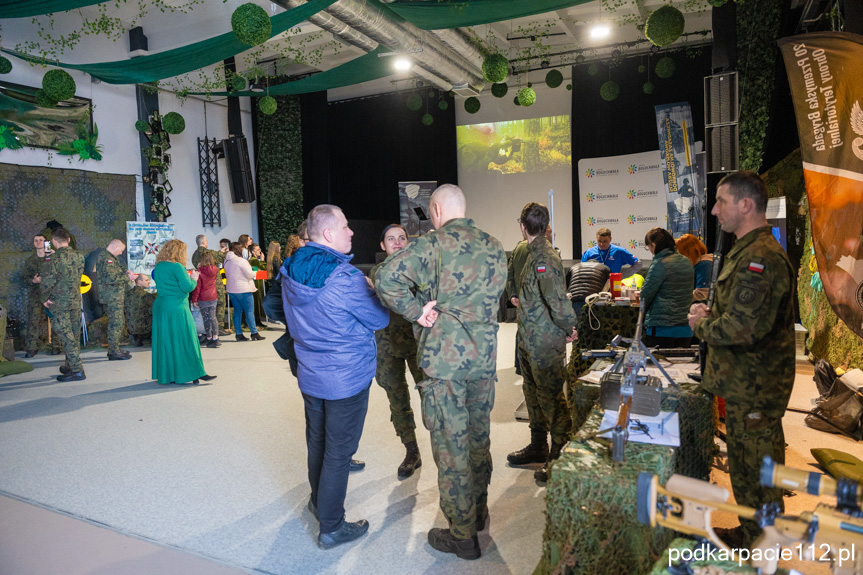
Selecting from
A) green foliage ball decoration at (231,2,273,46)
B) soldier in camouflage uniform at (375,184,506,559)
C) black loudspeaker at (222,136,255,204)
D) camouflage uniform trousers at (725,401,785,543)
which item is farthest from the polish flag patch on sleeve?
black loudspeaker at (222,136,255,204)

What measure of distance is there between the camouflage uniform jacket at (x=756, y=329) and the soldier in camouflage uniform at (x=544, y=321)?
94cm

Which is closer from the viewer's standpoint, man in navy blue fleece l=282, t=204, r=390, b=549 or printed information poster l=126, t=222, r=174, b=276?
man in navy blue fleece l=282, t=204, r=390, b=549

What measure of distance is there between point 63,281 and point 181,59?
2.76m

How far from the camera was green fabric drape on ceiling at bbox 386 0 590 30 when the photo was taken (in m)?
5.14

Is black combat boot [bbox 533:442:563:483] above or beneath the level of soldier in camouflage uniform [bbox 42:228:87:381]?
beneath

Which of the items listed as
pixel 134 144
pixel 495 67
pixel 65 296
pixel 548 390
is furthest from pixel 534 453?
pixel 134 144

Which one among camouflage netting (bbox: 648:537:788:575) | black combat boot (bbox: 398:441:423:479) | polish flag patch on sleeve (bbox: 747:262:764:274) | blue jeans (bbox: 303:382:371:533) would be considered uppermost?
polish flag patch on sleeve (bbox: 747:262:764:274)

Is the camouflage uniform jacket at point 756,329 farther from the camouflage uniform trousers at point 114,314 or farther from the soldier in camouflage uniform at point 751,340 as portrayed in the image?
the camouflage uniform trousers at point 114,314

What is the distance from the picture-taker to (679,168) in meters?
9.37

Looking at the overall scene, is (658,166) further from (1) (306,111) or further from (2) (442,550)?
(2) (442,550)

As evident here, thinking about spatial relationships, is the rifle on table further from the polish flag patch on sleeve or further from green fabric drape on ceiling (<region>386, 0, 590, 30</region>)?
green fabric drape on ceiling (<region>386, 0, 590, 30</region>)

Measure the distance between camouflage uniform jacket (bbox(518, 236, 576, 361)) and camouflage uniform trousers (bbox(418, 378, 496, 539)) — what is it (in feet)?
2.55

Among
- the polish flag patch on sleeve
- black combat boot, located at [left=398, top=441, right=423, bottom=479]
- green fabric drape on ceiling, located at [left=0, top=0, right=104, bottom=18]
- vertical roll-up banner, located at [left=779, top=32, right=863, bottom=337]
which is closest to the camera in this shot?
the polish flag patch on sleeve

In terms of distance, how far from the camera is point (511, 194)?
37.8 ft
